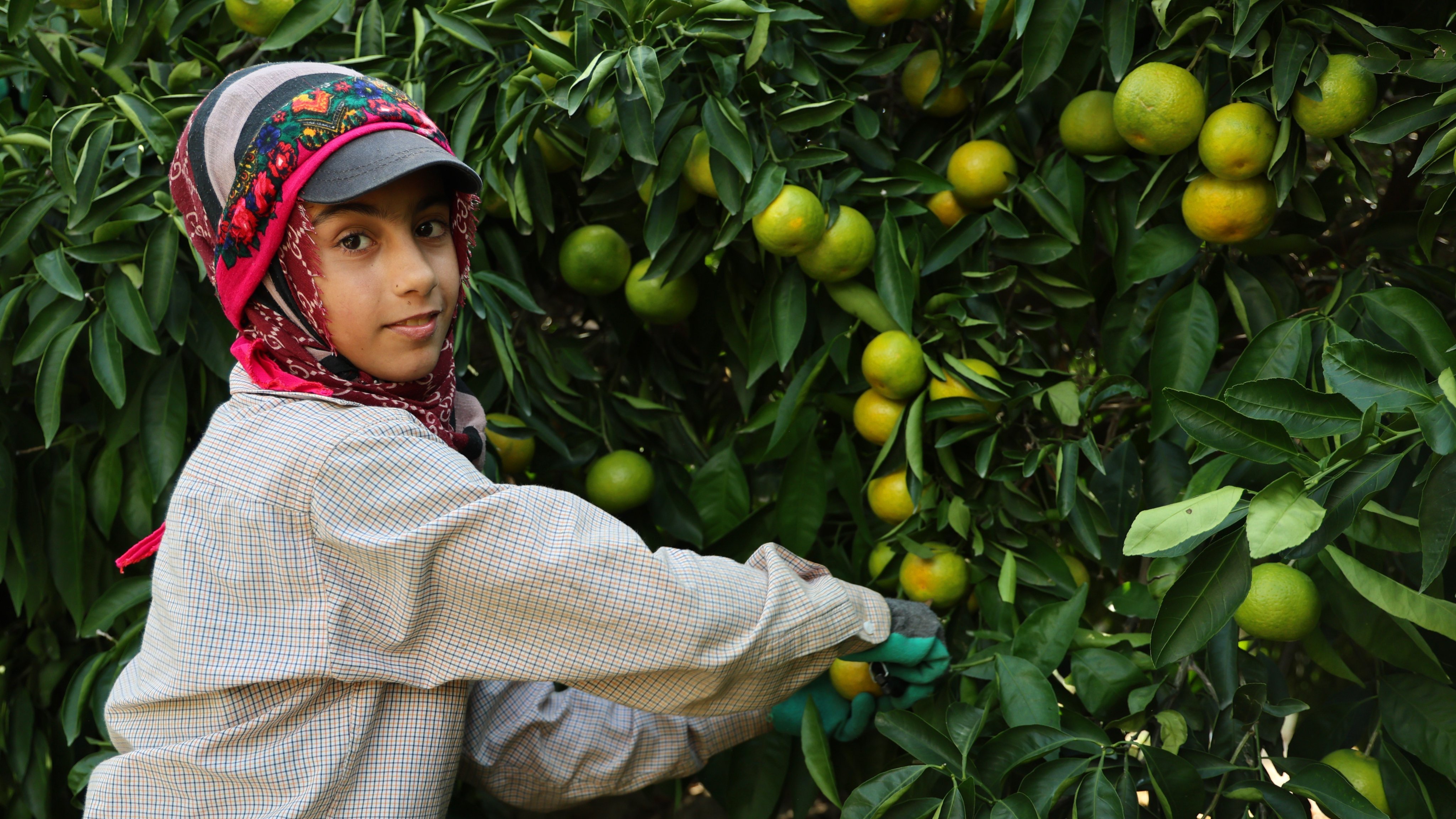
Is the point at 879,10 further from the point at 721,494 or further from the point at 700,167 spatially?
the point at 721,494

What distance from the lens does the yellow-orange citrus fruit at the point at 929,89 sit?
154cm

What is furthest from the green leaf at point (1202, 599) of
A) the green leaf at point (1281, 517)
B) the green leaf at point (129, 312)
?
the green leaf at point (129, 312)

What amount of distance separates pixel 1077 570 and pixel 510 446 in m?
0.81

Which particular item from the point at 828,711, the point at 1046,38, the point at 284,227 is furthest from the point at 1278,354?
the point at 284,227

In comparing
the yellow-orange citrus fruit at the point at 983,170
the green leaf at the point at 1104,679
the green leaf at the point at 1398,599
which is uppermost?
the yellow-orange citrus fruit at the point at 983,170

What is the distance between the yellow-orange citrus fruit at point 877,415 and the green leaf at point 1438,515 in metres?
0.67

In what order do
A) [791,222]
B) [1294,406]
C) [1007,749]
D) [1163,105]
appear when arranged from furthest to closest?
[791,222]
[1163,105]
[1007,749]
[1294,406]

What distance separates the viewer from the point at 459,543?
107cm

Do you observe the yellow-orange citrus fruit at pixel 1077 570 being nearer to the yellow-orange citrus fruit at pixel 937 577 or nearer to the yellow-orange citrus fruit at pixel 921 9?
the yellow-orange citrus fruit at pixel 937 577

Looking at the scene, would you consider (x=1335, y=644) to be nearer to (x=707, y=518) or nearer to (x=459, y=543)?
(x=707, y=518)

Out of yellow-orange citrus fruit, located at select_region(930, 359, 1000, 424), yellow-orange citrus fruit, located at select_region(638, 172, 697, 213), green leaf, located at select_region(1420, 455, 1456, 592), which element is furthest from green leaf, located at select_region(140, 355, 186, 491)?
green leaf, located at select_region(1420, 455, 1456, 592)

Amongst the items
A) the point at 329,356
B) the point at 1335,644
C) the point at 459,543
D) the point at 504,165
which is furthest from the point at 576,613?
the point at 1335,644

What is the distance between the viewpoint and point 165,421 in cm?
162

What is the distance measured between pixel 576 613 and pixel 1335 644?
1.48m
